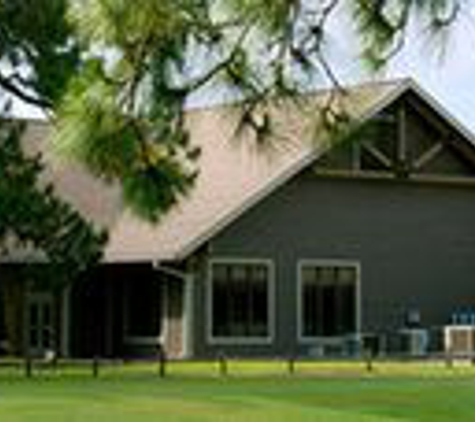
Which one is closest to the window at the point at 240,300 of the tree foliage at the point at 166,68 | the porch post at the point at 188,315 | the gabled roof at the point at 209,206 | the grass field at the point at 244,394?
the porch post at the point at 188,315

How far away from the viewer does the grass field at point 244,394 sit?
79.1 feet

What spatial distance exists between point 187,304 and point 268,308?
7.77 feet

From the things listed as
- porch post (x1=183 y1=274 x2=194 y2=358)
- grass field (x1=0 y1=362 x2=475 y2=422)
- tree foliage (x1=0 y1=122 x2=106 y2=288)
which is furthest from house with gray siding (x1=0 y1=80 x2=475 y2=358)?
grass field (x1=0 y1=362 x2=475 y2=422)

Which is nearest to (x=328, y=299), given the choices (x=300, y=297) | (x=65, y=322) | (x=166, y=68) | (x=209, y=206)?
(x=300, y=297)

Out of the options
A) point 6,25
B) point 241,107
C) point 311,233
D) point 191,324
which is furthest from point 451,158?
point 241,107

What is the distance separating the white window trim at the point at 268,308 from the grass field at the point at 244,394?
419 cm

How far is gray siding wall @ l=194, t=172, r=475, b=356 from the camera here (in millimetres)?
44906

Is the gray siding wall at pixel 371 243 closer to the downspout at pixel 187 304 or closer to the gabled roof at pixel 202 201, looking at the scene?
the downspout at pixel 187 304

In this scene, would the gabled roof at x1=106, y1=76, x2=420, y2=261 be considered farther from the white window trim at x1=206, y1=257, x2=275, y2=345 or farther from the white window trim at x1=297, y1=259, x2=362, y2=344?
the white window trim at x1=297, y1=259, x2=362, y2=344

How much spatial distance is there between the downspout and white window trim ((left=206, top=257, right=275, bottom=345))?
50cm

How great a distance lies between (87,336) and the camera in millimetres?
47125

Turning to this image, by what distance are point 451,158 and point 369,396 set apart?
21.2 metres

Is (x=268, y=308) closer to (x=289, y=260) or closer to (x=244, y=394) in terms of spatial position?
(x=289, y=260)

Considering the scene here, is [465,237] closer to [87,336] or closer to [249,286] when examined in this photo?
[249,286]
